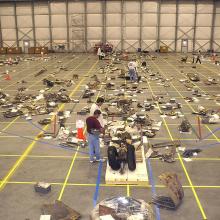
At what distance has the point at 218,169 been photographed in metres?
10.9

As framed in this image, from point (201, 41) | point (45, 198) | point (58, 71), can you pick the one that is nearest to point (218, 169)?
point (45, 198)

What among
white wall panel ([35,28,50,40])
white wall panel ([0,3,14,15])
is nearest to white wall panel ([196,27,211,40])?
white wall panel ([35,28,50,40])

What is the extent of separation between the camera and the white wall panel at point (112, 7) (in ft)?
157

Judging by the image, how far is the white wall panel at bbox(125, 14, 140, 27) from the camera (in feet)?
158

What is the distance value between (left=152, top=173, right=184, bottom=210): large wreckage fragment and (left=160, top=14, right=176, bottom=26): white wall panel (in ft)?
139

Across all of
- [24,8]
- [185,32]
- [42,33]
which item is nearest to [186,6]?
[185,32]

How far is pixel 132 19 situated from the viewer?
48.2 meters

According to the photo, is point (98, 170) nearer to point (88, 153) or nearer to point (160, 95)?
point (88, 153)

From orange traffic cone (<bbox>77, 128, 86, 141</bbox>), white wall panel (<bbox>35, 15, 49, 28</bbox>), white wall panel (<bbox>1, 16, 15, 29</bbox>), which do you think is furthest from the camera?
white wall panel (<bbox>1, 16, 15, 29</bbox>)

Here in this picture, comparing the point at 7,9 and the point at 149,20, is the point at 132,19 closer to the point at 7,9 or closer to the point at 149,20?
the point at 149,20

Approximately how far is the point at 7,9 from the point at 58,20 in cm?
820

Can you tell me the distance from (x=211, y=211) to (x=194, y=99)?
1267 centimetres

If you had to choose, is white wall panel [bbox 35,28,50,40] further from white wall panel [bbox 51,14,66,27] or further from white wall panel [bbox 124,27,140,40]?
white wall panel [bbox 124,27,140,40]

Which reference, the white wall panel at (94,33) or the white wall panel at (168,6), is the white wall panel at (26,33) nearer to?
the white wall panel at (94,33)
